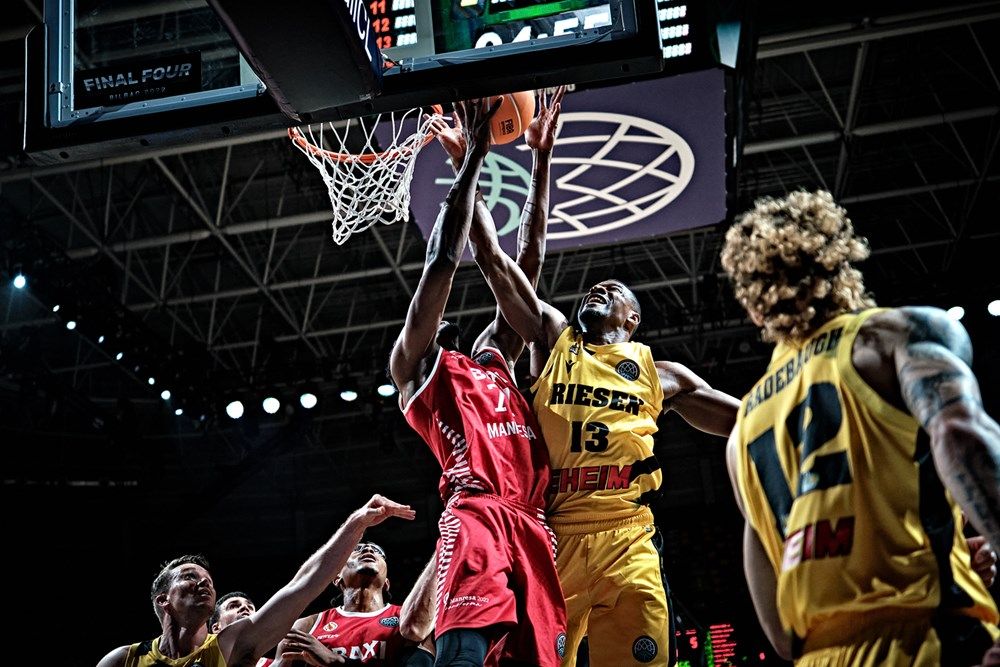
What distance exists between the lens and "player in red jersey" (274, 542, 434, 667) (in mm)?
4996

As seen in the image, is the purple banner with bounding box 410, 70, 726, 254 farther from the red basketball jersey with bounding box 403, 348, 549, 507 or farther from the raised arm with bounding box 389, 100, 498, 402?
the red basketball jersey with bounding box 403, 348, 549, 507

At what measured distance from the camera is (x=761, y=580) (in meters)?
2.50

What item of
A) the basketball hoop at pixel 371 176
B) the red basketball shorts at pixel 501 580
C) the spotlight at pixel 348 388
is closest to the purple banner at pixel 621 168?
the basketball hoop at pixel 371 176

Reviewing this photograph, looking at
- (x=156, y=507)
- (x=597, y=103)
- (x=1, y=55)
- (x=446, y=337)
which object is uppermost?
(x=1, y=55)

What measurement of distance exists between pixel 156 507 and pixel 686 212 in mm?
14620

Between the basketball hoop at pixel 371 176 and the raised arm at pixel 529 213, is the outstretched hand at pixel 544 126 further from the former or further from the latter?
the basketball hoop at pixel 371 176

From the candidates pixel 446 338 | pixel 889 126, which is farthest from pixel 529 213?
pixel 889 126

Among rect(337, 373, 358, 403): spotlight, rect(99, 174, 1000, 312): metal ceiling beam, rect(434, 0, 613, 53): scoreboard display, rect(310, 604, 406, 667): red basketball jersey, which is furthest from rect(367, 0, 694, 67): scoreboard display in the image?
rect(337, 373, 358, 403): spotlight

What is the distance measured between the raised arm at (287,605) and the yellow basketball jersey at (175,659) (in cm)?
4

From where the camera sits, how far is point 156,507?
20.5 m

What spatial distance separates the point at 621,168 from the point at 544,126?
417 cm

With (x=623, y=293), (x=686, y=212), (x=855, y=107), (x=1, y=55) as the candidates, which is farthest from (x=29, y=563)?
(x=623, y=293)

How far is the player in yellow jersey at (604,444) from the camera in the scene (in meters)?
3.96

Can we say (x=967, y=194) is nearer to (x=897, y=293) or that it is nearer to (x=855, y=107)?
(x=897, y=293)
